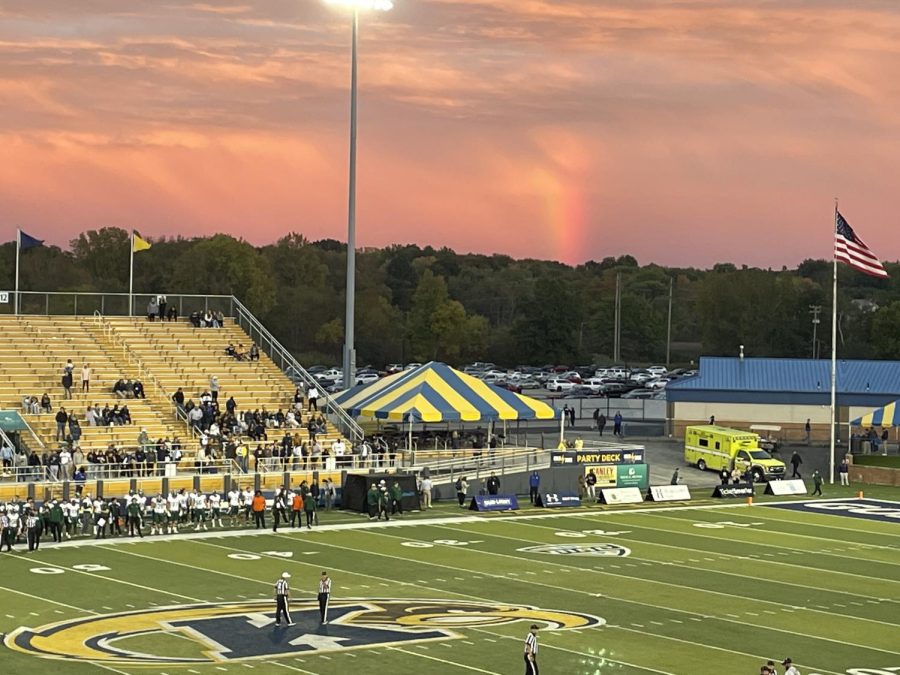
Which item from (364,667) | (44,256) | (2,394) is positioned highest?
(44,256)

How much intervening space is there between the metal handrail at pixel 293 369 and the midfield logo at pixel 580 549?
1593 cm

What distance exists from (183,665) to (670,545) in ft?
65.3

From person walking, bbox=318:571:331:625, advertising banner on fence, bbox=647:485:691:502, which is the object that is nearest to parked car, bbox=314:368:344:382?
advertising banner on fence, bbox=647:485:691:502

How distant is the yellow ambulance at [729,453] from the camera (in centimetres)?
6012

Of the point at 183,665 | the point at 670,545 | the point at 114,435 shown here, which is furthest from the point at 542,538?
the point at 183,665

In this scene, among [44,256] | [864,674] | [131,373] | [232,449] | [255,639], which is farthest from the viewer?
[44,256]

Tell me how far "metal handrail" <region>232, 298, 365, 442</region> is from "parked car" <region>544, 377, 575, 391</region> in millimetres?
53019

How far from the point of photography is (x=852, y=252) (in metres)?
57.8

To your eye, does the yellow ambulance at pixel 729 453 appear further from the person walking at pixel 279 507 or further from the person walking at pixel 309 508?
the person walking at pixel 279 507

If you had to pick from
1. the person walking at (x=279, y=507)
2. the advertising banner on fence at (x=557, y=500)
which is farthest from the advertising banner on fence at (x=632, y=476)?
Answer: the person walking at (x=279, y=507)

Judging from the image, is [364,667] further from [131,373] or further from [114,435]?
[131,373]

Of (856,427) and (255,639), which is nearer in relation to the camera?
(255,639)

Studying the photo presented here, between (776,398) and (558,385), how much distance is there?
43.4m

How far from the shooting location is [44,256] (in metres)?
135
